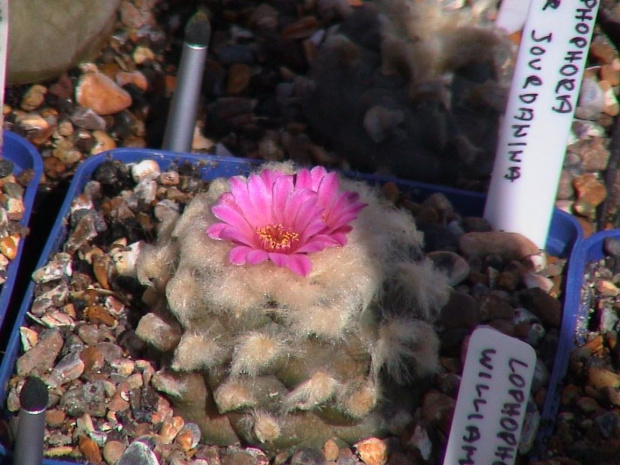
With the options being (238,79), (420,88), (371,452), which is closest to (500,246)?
(420,88)

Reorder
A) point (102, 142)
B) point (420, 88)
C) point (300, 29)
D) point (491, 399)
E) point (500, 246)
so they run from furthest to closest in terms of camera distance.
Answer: point (300, 29), point (102, 142), point (420, 88), point (500, 246), point (491, 399)

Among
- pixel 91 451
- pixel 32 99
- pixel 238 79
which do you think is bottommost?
pixel 91 451

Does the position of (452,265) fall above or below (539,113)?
below

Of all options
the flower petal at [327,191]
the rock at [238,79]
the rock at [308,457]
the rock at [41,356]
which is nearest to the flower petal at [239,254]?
the flower petal at [327,191]

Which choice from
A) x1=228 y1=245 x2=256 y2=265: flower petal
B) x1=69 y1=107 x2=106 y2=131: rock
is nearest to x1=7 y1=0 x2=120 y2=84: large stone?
x1=69 y1=107 x2=106 y2=131: rock

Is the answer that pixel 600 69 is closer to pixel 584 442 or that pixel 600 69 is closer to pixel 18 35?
pixel 584 442

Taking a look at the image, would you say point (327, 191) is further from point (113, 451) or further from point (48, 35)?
point (48, 35)
